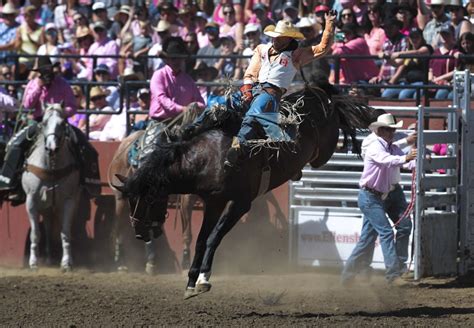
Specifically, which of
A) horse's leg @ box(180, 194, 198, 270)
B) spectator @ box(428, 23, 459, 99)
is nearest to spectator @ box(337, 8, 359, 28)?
spectator @ box(428, 23, 459, 99)

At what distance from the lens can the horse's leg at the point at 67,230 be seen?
12781 millimetres

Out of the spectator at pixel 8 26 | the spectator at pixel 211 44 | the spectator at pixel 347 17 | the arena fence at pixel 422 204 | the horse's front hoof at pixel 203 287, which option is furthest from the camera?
the spectator at pixel 8 26

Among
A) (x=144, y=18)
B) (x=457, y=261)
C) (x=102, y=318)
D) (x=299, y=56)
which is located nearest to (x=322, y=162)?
(x=299, y=56)

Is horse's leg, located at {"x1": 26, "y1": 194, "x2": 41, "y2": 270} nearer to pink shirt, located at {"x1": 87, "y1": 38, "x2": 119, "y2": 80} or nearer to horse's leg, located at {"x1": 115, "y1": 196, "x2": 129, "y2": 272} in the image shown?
horse's leg, located at {"x1": 115, "y1": 196, "x2": 129, "y2": 272}

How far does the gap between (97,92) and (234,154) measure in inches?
227

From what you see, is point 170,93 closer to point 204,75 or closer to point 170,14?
point 204,75

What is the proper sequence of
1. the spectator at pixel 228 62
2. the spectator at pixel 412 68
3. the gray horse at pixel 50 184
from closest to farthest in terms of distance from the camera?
1. the spectator at pixel 412 68
2. the gray horse at pixel 50 184
3. the spectator at pixel 228 62

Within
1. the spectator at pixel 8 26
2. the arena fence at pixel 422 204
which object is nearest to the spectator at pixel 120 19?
the spectator at pixel 8 26

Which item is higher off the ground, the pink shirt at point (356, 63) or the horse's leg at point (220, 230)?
the pink shirt at point (356, 63)

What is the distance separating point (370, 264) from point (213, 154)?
2867mm

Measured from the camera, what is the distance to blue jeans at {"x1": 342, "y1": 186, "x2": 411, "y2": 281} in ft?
34.5

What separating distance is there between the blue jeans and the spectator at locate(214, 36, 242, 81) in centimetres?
352

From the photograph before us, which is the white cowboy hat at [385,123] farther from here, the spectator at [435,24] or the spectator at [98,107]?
the spectator at [98,107]

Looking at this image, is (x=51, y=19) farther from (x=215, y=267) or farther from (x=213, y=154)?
(x=213, y=154)
